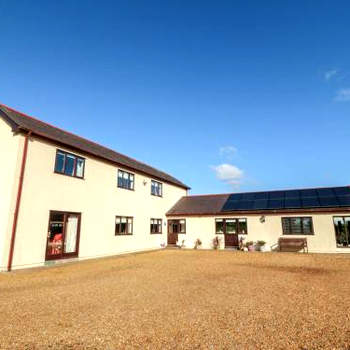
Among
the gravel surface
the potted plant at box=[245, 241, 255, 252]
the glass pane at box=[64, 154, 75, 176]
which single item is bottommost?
the gravel surface

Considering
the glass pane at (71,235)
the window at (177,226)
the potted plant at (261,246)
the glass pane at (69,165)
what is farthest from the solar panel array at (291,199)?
the glass pane at (69,165)

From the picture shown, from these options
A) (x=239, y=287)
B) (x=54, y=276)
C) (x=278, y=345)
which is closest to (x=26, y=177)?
(x=54, y=276)

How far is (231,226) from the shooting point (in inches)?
911

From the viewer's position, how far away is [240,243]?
2205cm

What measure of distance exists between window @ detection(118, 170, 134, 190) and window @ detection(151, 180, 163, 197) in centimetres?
353

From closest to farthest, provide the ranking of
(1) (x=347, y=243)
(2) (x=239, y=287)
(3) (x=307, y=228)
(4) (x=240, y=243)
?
(2) (x=239, y=287)
(1) (x=347, y=243)
(3) (x=307, y=228)
(4) (x=240, y=243)

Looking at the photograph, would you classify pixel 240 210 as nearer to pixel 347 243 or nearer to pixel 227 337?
pixel 347 243

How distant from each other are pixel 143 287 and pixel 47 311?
3.37 metres

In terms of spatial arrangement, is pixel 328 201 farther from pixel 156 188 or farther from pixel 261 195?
pixel 156 188

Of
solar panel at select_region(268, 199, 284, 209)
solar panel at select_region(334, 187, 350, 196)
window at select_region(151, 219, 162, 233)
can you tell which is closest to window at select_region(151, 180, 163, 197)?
window at select_region(151, 219, 162, 233)

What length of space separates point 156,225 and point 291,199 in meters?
12.8

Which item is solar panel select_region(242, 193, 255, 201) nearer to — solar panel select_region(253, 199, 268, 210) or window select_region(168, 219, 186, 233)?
solar panel select_region(253, 199, 268, 210)

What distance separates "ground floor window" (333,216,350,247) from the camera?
18.9 m

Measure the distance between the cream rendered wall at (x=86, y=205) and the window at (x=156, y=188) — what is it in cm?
60
